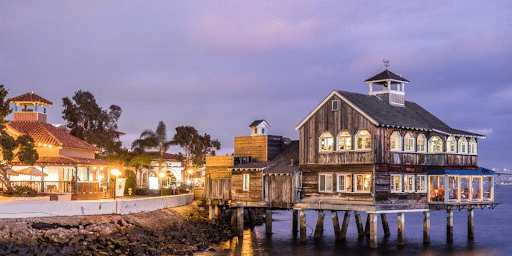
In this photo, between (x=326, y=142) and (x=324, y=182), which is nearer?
(x=324, y=182)

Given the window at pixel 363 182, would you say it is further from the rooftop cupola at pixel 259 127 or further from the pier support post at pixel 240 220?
the rooftop cupola at pixel 259 127

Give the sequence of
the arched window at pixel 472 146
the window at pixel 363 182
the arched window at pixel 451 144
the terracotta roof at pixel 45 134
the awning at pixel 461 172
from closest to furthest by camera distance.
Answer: the window at pixel 363 182
the awning at pixel 461 172
the arched window at pixel 451 144
the arched window at pixel 472 146
the terracotta roof at pixel 45 134

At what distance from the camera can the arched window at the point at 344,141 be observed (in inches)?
1946

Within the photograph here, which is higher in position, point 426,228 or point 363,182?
point 363,182

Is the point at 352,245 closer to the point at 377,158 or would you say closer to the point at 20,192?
the point at 377,158

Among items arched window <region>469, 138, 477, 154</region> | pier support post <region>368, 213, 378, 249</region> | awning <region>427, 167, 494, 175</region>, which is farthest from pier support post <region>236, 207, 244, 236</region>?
arched window <region>469, 138, 477, 154</region>

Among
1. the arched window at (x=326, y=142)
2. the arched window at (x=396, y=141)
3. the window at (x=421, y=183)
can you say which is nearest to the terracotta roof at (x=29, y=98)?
the arched window at (x=326, y=142)

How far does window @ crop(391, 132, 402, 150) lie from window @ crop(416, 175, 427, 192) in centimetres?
317

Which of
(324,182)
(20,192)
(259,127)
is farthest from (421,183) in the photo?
(20,192)

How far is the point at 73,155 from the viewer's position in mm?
65938

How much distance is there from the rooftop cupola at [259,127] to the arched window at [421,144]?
626 inches

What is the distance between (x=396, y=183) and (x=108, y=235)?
819 inches

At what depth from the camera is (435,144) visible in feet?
171

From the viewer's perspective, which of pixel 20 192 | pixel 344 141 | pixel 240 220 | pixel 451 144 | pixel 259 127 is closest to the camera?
pixel 20 192
